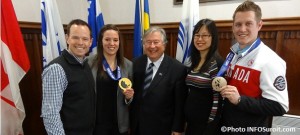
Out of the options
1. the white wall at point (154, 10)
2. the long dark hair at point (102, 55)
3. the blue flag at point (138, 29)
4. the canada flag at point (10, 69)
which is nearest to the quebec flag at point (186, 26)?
the white wall at point (154, 10)

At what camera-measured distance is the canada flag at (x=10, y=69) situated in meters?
1.88

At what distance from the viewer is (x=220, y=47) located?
91.9 inches

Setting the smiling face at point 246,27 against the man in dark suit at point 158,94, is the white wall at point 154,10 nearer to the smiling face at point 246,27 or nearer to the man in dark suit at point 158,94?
the man in dark suit at point 158,94

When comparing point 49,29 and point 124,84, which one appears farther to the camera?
point 49,29

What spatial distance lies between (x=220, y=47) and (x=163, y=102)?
1.12 meters

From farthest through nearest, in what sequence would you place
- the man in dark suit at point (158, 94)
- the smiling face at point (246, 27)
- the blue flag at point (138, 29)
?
the blue flag at point (138, 29)
the man in dark suit at point (158, 94)
the smiling face at point (246, 27)

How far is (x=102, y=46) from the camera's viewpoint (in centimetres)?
167

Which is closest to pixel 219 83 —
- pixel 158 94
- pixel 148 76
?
pixel 158 94

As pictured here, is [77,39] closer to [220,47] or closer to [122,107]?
[122,107]

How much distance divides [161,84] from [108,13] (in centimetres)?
183

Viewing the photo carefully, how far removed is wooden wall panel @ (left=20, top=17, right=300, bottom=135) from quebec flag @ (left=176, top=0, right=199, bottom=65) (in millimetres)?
236

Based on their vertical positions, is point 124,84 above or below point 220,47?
below

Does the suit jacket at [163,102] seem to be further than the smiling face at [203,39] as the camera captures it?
Yes

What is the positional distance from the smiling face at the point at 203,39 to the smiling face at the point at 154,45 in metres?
0.32
